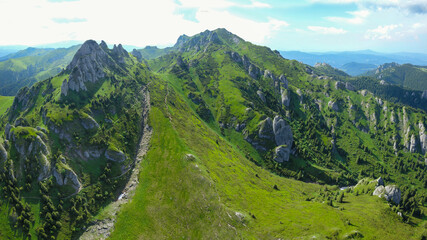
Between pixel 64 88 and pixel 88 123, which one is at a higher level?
pixel 64 88

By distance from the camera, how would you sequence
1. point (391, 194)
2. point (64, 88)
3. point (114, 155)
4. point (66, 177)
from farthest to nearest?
point (64, 88), point (114, 155), point (391, 194), point (66, 177)

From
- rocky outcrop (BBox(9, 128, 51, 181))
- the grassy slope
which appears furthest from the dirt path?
Result: rocky outcrop (BBox(9, 128, 51, 181))

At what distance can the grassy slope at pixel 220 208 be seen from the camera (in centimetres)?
9488

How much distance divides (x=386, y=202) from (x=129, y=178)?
17408 cm

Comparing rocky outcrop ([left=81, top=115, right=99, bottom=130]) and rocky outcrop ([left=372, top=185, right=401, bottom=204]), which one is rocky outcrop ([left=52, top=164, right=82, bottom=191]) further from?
rocky outcrop ([left=372, top=185, right=401, bottom=204])

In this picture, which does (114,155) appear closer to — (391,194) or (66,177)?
(66,177)

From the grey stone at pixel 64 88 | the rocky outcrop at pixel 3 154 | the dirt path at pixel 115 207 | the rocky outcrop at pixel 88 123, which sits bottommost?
the dirt path at pixel 115 207

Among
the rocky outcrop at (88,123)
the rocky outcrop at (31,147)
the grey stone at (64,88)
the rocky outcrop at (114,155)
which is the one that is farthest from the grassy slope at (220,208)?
the grey stone at (64,88)

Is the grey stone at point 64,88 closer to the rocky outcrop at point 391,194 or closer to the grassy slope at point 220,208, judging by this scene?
the grassy slope at point 220,208

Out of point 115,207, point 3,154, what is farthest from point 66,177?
point 115,207

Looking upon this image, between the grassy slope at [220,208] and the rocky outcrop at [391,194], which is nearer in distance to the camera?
the grassy slope at [220,208]

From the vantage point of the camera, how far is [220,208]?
101188 millimetres

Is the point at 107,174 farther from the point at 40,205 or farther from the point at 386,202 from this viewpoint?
the point at 386,202

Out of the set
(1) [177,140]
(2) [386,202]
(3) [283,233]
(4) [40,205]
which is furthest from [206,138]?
(2) [386,202]
